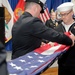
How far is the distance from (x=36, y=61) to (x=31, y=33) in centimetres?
28

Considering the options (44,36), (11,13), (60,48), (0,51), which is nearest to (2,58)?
(0,51)

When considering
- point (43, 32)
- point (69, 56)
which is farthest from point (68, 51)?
point (43, 32)

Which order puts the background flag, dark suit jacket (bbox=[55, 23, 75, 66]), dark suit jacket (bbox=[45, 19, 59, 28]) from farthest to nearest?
1. dark suit jacket (bbox=[45, 19, 59, 28])
2. dark suit jacket (bbox=[55, 23, 75, 66])
3. the background flag

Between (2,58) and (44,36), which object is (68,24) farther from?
(2,58)

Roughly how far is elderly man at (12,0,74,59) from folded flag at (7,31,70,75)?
98 mm

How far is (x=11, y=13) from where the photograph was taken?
5973 millimetres

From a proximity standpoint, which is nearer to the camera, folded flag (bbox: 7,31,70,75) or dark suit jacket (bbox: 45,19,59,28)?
folded flag (bbox: 7,31,70,75)

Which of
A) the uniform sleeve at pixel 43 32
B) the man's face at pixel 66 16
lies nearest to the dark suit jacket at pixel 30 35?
the uniform sleeve at pixel 43 32

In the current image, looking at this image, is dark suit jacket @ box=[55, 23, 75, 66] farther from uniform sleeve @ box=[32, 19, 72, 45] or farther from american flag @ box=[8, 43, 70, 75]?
uniform sleeve @ box=[32, 19, 72, 45]

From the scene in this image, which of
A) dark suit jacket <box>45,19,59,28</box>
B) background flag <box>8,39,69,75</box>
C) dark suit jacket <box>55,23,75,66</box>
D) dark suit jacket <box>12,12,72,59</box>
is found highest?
dark suit jacket <box>12,12,72,59</box>

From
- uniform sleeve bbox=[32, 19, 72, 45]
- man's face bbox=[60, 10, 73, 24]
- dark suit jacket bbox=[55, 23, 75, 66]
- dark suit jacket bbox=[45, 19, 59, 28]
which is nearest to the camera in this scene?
uniform sleeve bbox=[32, 19, 72, 45]

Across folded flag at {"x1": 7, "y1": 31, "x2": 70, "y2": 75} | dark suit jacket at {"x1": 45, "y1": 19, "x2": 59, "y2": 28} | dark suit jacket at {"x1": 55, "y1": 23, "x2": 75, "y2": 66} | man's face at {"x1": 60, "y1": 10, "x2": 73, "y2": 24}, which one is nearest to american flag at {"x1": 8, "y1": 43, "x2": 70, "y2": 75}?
folded flag at {"x1": 7, "y1": 31, "x2": 70, "y2": 75}

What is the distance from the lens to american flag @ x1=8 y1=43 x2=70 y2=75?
2.02 m

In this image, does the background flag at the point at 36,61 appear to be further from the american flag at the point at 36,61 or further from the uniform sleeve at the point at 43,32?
the uniform sleeve at the point at 43,32
